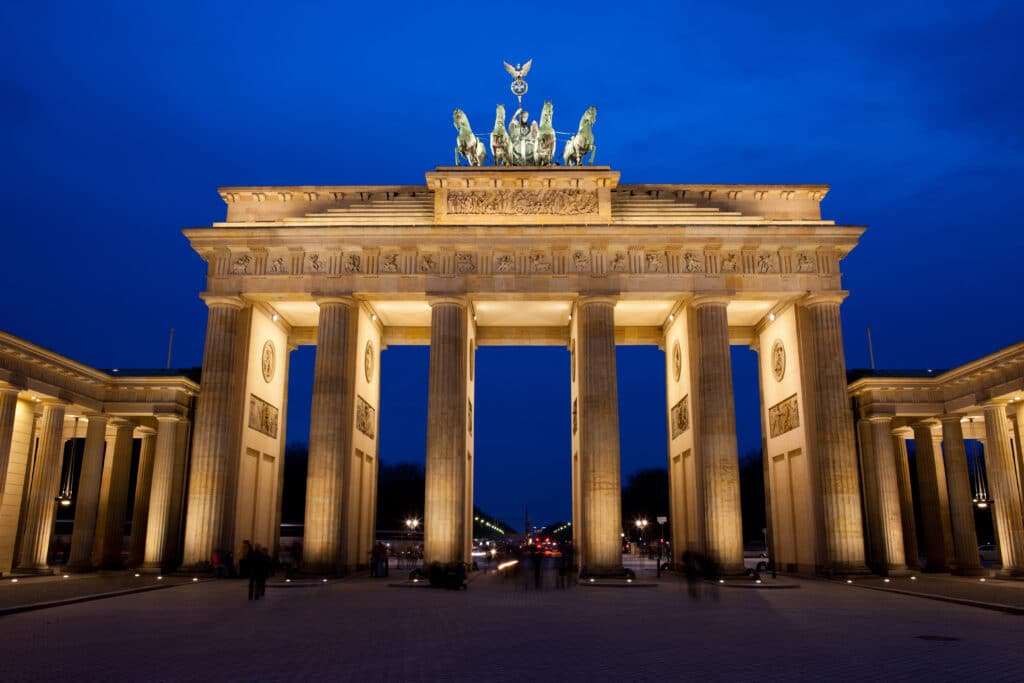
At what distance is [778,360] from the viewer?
36594 mm

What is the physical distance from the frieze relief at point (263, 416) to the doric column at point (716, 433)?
19.9 meters

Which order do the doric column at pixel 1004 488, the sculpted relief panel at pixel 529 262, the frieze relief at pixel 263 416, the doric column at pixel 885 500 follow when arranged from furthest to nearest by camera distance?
the frieze relief at pixel 263 416, the sculpted relief panel at pixel 529 262, the doric column at pixel 885 500, the doric column at pixel 1004 488

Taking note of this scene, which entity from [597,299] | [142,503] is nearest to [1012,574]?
[597,299]

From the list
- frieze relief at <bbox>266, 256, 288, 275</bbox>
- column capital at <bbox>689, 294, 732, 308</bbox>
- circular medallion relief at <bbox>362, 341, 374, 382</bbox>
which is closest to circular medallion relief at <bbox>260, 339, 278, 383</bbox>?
frieze relief at <bbox>266, 256, 288, 275</bbox>

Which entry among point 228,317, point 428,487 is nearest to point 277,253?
point 228,317

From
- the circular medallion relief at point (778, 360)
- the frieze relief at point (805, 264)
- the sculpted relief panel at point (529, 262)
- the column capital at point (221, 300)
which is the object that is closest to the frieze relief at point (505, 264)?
the sculpted relief panel at point (529, 262)

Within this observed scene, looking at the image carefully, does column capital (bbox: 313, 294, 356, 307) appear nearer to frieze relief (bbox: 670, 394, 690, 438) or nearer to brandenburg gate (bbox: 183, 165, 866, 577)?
brandenburg gate (bbox: 183, 165, 866, 577)

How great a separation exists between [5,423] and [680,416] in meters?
28.4

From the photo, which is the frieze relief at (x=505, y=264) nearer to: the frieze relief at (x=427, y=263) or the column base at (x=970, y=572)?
the frieze relief at (x=427, y=263)

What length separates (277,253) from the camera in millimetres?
33938

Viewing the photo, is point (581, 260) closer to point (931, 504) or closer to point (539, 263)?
point (539, 263)

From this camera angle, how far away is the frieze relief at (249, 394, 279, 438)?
34594 mm

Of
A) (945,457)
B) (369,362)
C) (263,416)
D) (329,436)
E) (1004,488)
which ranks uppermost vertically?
(369,362)

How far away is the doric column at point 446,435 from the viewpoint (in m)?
30.9
